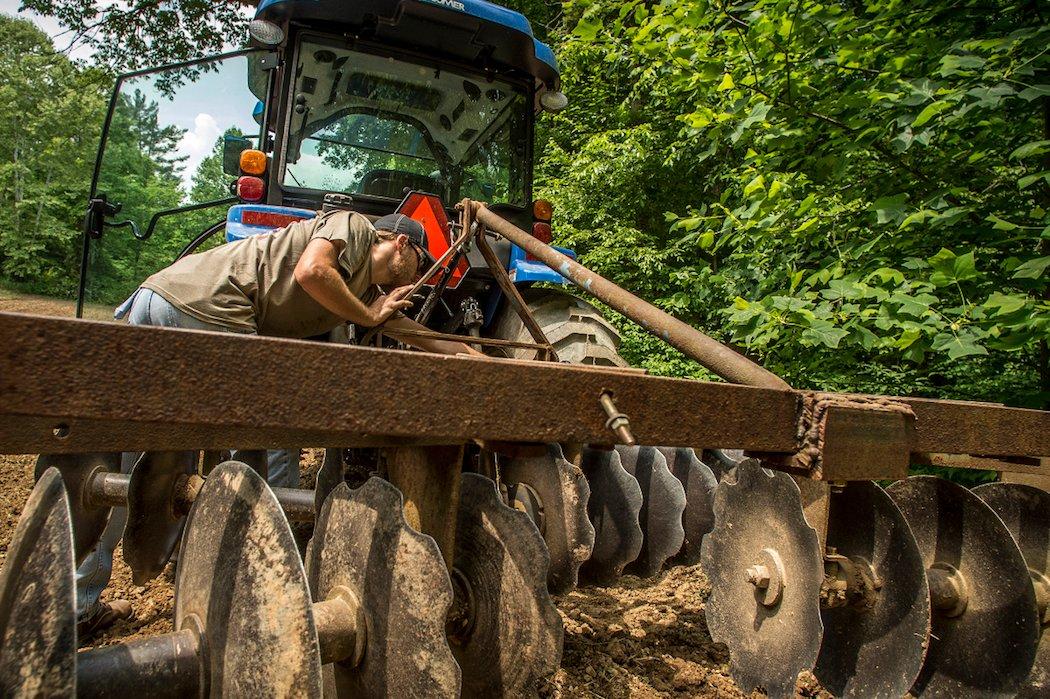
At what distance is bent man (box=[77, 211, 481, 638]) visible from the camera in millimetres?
2459

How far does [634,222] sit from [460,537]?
8.23 m

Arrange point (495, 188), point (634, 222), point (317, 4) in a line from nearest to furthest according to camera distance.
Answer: point (317, 4), point (495, 188), point (634, 222)

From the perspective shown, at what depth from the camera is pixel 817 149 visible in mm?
3203

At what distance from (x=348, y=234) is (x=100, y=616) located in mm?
1695

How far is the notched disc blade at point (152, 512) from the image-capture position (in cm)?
215

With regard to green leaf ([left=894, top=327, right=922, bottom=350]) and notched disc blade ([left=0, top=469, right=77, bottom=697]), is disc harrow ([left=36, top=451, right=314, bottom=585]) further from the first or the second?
green leaf ([left=894, top=327, right=922, bottom=350])

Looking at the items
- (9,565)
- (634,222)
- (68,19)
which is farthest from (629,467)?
(68,19)

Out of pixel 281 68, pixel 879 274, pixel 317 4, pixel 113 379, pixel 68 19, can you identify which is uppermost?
pixel 68 19

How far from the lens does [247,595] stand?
3.92 feet

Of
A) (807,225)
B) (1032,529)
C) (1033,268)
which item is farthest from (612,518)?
(1033,268)

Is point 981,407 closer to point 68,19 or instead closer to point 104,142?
point 104,142

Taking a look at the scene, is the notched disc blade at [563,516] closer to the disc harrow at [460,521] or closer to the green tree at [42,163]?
the disc harrow at [460,521]

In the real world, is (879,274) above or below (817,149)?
below

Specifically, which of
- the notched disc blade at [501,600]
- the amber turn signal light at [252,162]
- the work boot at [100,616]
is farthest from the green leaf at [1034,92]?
the work boot at [100,616]
